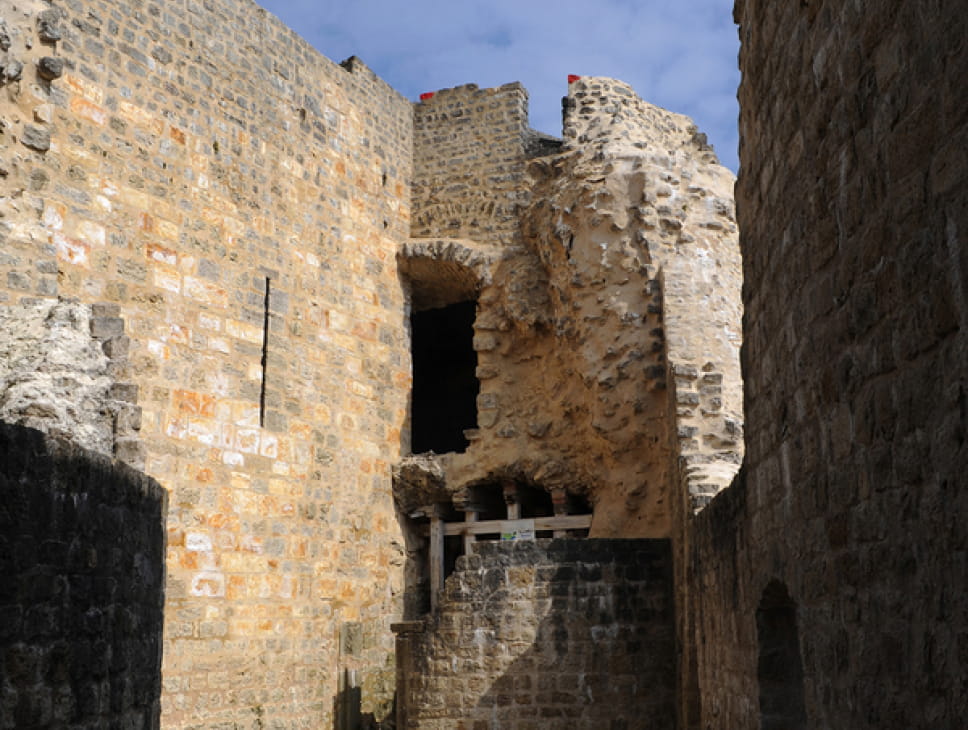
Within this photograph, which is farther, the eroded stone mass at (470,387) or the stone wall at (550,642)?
the stone wall at (550,642)

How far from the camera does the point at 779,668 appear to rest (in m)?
4.86

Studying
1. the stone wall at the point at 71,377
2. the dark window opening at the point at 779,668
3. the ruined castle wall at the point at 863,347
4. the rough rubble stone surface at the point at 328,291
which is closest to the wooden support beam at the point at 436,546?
the rough rubble stone surface at the point at 328,291

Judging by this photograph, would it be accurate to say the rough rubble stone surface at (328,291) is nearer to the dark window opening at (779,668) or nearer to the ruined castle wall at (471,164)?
the ruined castle wall at (471,164)

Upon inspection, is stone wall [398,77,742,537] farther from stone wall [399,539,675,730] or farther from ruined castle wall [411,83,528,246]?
stone wall [399,539,675,730]

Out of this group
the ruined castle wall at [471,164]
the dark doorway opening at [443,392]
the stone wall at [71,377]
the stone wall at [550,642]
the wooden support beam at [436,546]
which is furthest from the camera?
the dark doorway opening at [443,392]

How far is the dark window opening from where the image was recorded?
15.8 feet

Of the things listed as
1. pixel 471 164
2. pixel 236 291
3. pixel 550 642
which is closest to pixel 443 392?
pixel 471 164

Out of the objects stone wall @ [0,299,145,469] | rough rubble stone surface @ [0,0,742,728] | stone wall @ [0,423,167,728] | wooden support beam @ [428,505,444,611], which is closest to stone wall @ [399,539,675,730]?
rough rubble stone surface @ [0,0,742,728]

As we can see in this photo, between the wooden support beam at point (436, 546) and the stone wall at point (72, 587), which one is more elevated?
the wooden support beam at point (436, 546)

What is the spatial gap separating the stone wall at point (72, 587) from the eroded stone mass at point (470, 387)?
0.01 metres

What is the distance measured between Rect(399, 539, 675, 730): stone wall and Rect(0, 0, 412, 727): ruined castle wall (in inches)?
64.0

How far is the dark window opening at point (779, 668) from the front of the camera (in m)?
4.80

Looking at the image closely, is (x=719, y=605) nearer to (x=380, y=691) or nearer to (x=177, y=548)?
(x=177, y=548)

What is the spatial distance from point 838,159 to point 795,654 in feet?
7.96
